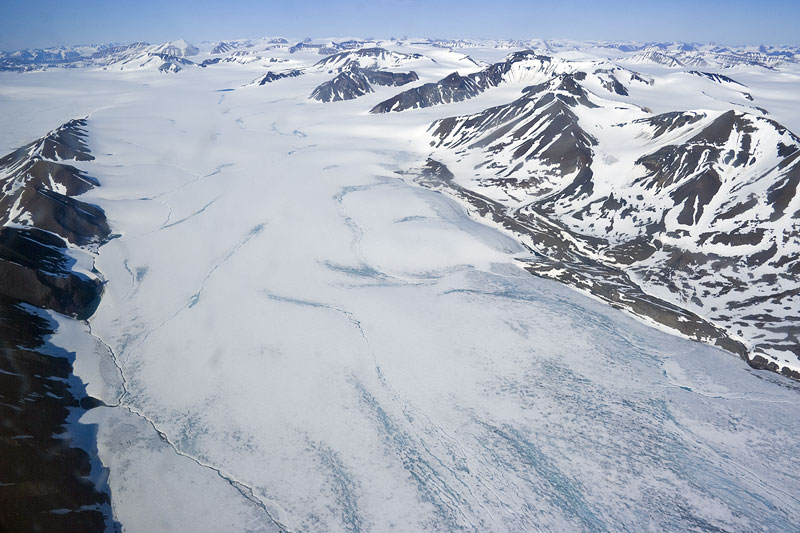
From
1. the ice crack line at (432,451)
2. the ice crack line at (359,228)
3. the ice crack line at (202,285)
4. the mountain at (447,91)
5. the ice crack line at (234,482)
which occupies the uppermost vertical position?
the mountain at (447,91)

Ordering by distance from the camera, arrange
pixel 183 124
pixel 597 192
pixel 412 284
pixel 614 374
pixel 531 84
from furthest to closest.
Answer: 1. pixel 531 84
2. pixel 183 124
3. pixel 597 192
4. pixel 412 284
5. pixel 614 374

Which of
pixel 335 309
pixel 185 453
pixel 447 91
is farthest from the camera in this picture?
pixel 447 91

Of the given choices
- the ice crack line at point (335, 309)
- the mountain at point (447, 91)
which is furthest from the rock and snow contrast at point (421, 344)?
the mountain at point (447, 91)

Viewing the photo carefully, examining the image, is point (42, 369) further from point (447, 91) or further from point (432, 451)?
point (447, 91)

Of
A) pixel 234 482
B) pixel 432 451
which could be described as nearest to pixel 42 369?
pixel 234 482

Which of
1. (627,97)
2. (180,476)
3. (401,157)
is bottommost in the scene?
(180,476)

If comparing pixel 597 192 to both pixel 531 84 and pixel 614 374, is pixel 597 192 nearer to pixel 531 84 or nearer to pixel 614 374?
pixel 614 374

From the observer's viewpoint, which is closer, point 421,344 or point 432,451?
point 432,451

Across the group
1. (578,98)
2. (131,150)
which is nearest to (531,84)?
(578,98)

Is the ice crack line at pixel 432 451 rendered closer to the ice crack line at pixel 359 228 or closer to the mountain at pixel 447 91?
the ice crack line at pixel 359 228
